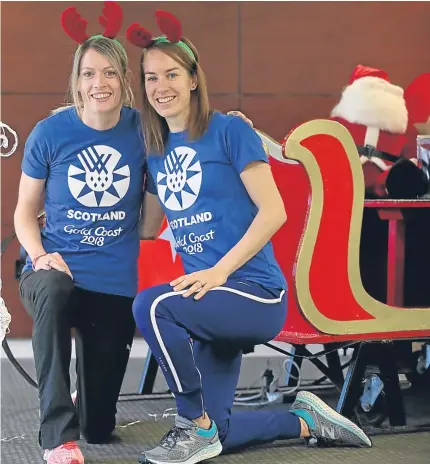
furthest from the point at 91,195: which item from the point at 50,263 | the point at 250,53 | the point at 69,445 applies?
the point at 250,53

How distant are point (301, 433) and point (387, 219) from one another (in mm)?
755

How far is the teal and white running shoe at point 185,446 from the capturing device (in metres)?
2.12

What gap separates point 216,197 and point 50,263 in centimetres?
48

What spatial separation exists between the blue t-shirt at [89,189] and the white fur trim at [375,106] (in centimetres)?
129

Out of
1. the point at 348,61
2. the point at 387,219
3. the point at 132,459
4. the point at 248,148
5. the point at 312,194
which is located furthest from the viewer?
the point at 348,61

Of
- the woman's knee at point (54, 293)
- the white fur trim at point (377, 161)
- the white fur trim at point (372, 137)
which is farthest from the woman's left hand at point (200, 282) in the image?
the white fur trim at point (372, 137)

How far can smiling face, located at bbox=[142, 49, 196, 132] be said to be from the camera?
221 cm

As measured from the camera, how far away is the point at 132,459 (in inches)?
91.3

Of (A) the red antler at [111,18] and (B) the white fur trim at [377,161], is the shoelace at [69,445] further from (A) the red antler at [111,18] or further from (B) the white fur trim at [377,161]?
(B) the white fur trim at [377,161]

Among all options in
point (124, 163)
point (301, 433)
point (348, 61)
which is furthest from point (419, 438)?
point (348, 61)

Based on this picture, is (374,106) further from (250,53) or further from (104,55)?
(104,55)

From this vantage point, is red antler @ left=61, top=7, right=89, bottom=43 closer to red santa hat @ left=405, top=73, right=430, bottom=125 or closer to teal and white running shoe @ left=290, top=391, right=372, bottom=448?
teal and white running shoe @ left=290, top=391, right=372, bottom=448

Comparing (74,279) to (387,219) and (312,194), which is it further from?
(387,219)

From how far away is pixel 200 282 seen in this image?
2100 millimetres
